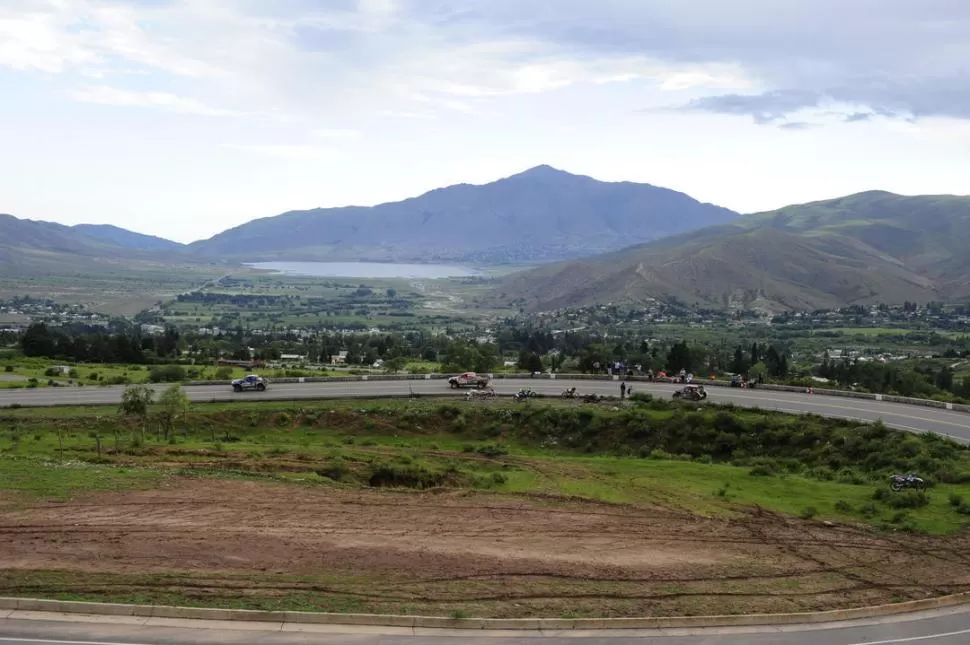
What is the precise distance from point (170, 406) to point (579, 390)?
26309mm

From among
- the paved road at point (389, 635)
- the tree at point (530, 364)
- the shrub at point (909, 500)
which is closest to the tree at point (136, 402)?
the paved road at point (389, 635)

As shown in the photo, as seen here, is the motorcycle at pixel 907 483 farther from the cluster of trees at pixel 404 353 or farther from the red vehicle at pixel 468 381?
the cluster of trees at pixel 404 353

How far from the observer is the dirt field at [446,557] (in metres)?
19.3

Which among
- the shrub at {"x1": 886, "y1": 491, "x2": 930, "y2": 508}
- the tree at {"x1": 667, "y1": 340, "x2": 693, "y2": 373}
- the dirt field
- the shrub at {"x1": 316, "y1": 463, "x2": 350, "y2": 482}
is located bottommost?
the shrub at {"x1": 316, "y1": 463, "x2": 350, "y2": 482}

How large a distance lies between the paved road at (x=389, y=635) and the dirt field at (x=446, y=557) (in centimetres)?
82

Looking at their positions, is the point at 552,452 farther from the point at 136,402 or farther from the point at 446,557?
the point at 446,557

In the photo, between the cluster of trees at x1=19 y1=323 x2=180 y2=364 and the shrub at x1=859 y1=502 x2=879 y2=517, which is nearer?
the shrub at x1=859 y1=502 x2=879 y2=517

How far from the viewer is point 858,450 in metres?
39.5

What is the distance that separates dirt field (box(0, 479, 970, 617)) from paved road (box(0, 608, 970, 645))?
0.82 meters

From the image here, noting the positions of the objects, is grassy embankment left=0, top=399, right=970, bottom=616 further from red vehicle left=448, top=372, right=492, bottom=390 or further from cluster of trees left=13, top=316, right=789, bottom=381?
cluster of trees left=13, top=316, right=789, bottom=381

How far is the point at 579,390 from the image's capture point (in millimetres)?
56625

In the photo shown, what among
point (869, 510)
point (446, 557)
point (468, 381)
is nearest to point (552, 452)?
point (468, 381)

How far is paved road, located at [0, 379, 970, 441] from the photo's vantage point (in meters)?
46.3

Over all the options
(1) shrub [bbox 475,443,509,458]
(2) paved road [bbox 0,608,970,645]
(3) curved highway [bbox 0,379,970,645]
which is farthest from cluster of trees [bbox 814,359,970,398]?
(2) paved road [bbox 0,608,970,645]
